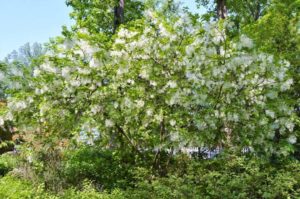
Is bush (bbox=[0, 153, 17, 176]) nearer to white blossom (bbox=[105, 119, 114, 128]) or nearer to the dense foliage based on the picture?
the dense foliage

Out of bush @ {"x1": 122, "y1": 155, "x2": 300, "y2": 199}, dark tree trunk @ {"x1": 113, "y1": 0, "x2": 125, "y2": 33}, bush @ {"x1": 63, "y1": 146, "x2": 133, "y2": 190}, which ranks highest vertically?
dark tree trunk @ {"x1": 113, "y1": 0, "x2": 125, "y2": 33}

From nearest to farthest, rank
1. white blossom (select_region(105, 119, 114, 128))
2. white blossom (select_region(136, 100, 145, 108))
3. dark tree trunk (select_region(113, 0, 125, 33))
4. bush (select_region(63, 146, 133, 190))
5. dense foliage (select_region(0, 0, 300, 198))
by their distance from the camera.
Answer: dense foliage (select_region(0, 0, 300, 198)) → white blossom (select_region(136, 100, 145, 108)) → white blossom (select_region(105, 119, 114, 128)) → bush (select_region(63, 146, 133, 190)) → dark tree trunk (select_region(113, 0, 125, 33))

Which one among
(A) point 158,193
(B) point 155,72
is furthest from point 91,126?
(A) point 158,193

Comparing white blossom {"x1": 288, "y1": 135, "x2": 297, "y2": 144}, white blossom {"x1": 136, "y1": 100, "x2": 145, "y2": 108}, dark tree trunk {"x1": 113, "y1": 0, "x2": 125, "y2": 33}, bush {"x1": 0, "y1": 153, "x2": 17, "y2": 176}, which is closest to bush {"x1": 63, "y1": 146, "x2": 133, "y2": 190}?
white blossom {"x1": 136, "y1": 100, "x2": 145, "y2": 108}

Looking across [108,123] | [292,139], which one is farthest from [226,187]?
[292,139]

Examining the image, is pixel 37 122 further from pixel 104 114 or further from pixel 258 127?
pixel 258 127

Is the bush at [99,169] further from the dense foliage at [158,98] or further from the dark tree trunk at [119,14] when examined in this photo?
the dark tree trunk at [119,14]

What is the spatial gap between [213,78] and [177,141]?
1475mm

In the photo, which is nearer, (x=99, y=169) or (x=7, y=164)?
(x=99, y=169)

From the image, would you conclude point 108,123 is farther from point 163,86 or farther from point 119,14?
point 119,14

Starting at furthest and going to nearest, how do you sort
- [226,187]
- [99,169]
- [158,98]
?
[99,169], [158,98], [226,187]

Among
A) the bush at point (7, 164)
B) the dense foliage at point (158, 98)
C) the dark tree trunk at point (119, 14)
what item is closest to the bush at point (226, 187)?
the dense foliage at point (158, 98)

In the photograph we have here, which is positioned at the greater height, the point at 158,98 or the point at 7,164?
the point at 158,98

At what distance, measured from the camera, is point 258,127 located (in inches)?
328
